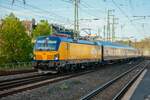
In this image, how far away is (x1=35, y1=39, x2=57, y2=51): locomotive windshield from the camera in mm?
27484

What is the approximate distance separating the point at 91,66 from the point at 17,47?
57.6ft

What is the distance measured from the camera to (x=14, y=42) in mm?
53375

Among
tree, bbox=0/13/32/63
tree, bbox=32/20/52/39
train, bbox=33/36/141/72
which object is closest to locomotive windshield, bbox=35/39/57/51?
train, bbox=33/36/141/72

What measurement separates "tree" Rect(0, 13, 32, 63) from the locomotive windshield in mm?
24476

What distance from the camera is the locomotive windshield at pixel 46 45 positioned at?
27484 mm

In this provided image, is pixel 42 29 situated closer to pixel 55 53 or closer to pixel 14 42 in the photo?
pixel 14 42

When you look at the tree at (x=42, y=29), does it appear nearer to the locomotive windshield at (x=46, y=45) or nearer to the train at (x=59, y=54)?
the train at (x=59, y=54)

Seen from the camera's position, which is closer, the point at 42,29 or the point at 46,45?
the point at 46,45

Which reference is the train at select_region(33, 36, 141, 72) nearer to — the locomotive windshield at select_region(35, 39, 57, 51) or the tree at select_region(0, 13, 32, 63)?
the locomotive windshield at select_region(35, 39, 57, 51)

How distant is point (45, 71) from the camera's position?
2748 centimetres

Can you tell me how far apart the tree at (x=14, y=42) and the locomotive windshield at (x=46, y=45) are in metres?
24.5

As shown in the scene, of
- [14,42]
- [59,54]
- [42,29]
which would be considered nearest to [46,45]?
[59,54]

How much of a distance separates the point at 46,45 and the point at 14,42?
26.6 meters

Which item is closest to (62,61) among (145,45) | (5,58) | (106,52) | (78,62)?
(78,62)
